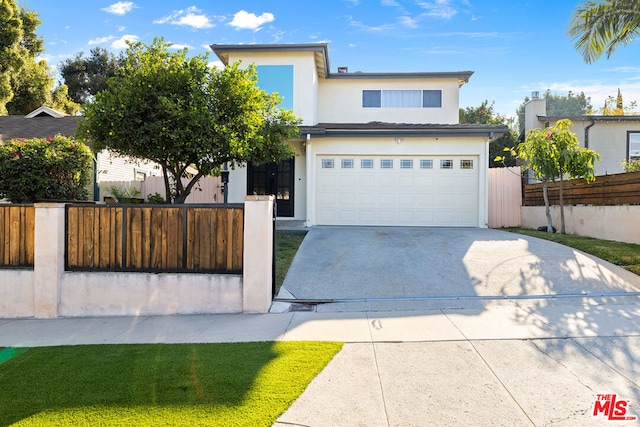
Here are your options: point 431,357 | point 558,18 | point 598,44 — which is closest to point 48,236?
point 431,357

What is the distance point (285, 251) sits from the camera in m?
9.21

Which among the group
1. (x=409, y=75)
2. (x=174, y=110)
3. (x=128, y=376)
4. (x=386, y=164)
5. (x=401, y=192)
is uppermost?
(x=409, y=75)

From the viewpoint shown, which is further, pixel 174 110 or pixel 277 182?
pixel 277 182

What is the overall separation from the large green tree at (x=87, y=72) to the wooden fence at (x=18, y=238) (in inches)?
1174

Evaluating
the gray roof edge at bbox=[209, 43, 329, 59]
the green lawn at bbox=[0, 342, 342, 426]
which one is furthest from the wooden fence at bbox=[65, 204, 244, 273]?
the gray roof edge at bbox=[209, 43, 329, 59]

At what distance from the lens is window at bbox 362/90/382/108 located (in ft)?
52.6

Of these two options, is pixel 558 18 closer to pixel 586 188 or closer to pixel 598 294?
pixel 586 188

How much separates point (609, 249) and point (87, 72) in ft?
124

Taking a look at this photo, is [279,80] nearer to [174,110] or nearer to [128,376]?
[174,110]

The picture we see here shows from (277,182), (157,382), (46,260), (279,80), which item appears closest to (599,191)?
(277,182)

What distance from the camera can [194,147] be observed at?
6867mm

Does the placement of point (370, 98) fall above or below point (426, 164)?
above

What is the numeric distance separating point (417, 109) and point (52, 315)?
562 inches

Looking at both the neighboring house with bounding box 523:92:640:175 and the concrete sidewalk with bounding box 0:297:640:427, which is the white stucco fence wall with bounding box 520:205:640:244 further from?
the neighboring house with bounding box 523:92:640:175
